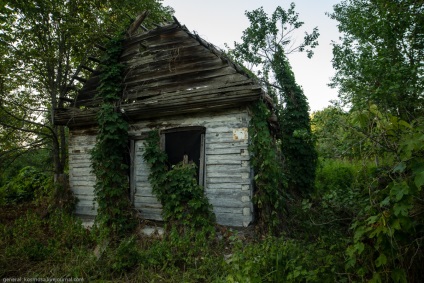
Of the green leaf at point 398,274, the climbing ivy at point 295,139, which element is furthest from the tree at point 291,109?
the green leaf at point 398,274

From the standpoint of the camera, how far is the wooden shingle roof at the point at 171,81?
5.79 meters

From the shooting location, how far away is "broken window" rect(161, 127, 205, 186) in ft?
19.9

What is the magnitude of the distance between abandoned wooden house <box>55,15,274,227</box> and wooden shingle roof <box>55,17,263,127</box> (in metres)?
0.02

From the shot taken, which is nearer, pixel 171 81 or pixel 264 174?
pixel 264 174

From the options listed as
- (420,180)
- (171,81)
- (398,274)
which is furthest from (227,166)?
(420,180)

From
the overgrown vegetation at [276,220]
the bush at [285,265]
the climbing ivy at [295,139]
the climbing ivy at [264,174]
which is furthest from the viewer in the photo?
the climbing ivy at [295,139]

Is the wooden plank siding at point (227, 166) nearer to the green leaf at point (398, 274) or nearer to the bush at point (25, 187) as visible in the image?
the green leaf at point (398, 274)

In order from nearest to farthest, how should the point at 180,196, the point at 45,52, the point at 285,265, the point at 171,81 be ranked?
the point at 285,265 < the point at 180,196 < the point at 171,81 < the point at 45,52

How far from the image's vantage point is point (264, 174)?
5.32 meters

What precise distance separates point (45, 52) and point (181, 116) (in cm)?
600

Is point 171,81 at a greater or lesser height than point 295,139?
greater

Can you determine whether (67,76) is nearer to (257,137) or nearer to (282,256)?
(257,137)

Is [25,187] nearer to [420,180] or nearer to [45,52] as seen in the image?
[45,52]

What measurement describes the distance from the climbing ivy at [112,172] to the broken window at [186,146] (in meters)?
1.11
